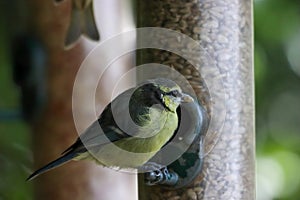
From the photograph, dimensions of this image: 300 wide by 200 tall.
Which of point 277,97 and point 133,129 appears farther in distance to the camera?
point 277,97

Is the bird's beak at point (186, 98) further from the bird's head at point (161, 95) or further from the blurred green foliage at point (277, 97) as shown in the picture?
the blurred green foliage at point (277, 97)

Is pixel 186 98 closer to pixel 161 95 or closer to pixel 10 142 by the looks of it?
pixel 161 95

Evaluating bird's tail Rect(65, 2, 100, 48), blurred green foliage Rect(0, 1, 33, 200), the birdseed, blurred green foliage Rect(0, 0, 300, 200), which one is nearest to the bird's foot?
the birdseed

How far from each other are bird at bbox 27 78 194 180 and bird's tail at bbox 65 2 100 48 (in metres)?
0.60

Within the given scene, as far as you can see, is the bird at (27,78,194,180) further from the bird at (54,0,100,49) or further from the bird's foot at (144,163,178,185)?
the bird at (54,0,100,49)

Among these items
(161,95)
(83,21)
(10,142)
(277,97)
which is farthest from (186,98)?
(277,97)

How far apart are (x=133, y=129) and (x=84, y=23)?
26.2 inches

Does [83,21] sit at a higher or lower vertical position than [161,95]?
higher

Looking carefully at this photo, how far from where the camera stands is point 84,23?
6.22 feet

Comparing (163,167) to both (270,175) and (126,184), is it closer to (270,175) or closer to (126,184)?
(126,184)

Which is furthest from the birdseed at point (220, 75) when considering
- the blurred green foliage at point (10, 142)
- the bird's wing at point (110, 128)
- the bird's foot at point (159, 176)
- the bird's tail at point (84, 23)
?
the blurred green foliage at point (10, 142)

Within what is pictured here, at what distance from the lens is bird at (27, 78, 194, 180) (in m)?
1.28

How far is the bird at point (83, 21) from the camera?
74.7 inches

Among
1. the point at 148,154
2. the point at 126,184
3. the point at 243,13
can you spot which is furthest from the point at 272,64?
the point at 148,154
